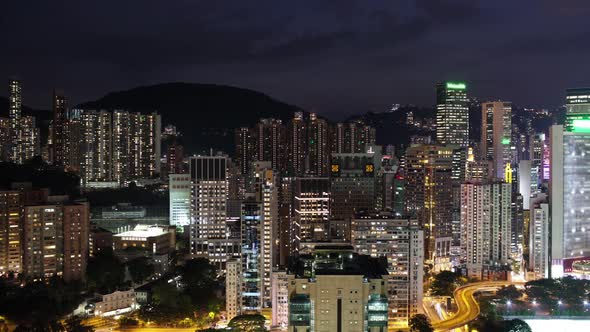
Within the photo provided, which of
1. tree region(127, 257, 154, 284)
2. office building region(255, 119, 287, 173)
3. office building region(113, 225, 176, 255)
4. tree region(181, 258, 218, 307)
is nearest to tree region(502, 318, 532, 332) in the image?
tree region(181, 258, 218, 307)

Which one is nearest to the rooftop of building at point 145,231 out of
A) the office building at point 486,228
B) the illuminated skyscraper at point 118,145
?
the illuminated skyscraper at point 118,145

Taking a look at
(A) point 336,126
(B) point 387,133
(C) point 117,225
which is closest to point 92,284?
(C) point 117,225

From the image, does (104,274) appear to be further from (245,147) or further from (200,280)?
(245,147)

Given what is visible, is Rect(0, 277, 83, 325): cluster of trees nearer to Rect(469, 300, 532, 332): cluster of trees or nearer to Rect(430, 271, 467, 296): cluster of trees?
Rect(469, 300, 532, 332): cluster of trees

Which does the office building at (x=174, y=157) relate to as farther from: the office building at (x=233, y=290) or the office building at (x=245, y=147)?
the office building at (x=233, y=290)

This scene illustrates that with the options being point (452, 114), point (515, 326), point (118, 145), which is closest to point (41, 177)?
point (118, 145)

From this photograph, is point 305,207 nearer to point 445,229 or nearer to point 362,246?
point 445,229
